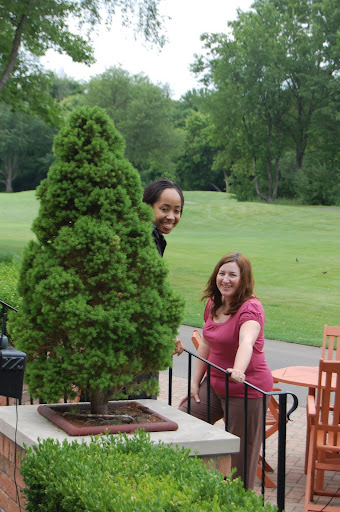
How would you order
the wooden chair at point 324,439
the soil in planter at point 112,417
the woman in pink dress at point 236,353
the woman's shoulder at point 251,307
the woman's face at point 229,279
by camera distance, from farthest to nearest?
the wooden chair at point 324,439 < the woman's face at point 229,279 < the woman's shoulder at point 251,307 < the woman in pink dress at point 236,353 < the soil in planter at point 112,417

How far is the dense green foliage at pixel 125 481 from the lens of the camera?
2215 mm

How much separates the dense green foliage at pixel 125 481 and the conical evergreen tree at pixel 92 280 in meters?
0.43

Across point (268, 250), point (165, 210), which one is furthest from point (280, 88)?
point (165, 210)

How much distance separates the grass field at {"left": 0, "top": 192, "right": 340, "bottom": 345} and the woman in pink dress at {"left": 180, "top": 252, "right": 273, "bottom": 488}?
7.96 meters

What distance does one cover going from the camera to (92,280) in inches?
129

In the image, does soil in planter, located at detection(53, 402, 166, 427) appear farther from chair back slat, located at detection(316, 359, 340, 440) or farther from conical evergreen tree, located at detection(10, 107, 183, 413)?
chair back slat, located at detection(316, 359, 340, 440)

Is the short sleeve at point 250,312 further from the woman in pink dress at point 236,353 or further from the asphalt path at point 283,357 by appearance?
the asphalt path at point 283,357

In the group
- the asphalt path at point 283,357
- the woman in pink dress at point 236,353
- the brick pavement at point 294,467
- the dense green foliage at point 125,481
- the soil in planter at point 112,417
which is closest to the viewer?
the dense green foliage at point 125,481

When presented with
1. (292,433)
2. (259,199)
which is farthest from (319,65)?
(292,433)

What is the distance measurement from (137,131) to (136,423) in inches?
2737

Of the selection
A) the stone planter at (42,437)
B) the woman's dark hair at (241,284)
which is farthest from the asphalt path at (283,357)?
the stone planter at (42,437)

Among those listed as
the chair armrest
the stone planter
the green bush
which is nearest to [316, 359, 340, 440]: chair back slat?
the chair armrest

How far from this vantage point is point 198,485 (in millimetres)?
2346

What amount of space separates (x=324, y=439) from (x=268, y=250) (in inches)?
1033
